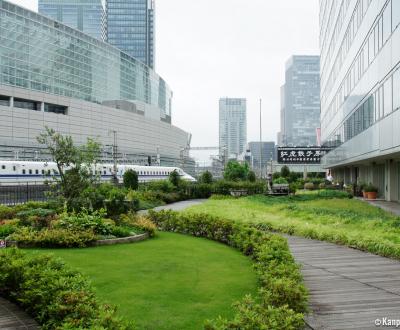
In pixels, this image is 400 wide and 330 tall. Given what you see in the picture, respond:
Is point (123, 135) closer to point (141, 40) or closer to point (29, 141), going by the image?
point (29, 141)

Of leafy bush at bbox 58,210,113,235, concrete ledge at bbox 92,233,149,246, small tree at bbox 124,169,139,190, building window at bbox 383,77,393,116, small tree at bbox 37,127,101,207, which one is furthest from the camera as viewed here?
small tree at bbox 124,169,139,190

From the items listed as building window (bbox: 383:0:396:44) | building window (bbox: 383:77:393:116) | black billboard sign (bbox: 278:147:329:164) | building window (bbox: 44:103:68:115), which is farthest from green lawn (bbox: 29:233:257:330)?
building window (bbox: 44:103:68:115)

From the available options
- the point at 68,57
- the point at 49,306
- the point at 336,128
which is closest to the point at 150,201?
the point at 336,128

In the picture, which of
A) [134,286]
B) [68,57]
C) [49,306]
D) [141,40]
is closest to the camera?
[49,306]

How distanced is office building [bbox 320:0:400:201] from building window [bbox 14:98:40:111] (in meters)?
54.1

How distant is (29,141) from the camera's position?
263ft

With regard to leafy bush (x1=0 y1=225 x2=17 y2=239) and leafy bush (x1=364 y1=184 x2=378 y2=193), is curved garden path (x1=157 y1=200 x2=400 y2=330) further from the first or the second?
leafy bush (x1=364 y1=184 x2=378 y2=193)

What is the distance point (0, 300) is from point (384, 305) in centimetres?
612

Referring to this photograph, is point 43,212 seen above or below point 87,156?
below

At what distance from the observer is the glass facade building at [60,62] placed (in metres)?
77.6

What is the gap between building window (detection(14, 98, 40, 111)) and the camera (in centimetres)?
7890

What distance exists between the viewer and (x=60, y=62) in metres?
90.8

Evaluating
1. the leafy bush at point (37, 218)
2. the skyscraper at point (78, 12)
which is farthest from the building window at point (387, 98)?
the skyscraper at point (78, 12)

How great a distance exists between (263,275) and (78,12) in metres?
186
